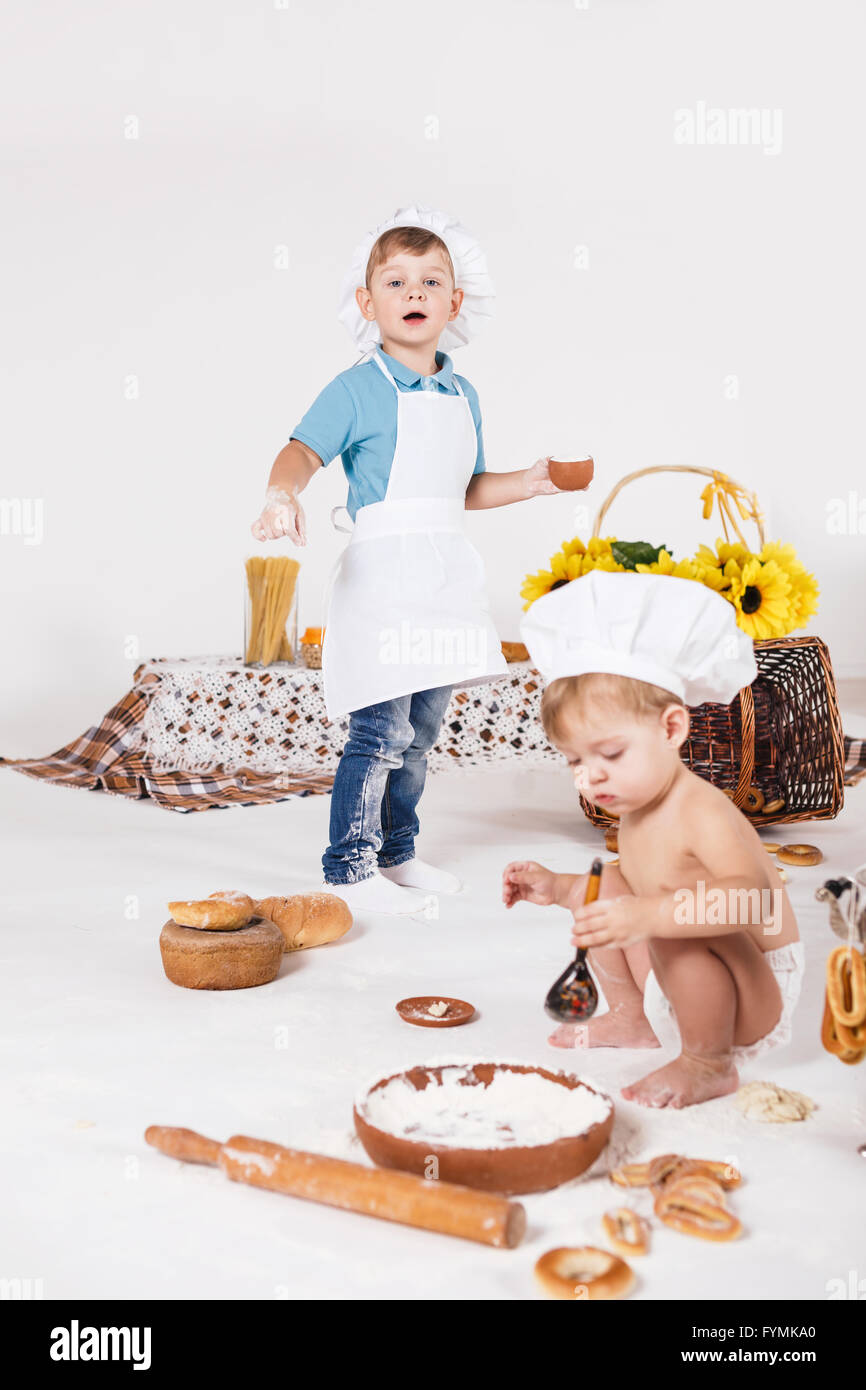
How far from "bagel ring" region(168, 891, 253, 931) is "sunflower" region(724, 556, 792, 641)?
72 centimetres

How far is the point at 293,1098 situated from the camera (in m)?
1.26

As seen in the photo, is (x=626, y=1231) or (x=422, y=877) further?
(x=422, y=877)

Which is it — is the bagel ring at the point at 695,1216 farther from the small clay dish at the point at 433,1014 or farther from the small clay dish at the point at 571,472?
the small clay dish at the point at 571,472

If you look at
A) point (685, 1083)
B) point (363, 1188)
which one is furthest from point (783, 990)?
point (363, 1188)

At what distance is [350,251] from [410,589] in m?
3.14

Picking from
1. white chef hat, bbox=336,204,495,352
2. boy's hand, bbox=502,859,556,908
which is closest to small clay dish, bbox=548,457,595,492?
white chef hat, bbox=336,204,495,352

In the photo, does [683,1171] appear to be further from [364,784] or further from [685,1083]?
[364,784]

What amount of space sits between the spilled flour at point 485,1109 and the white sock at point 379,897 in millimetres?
777

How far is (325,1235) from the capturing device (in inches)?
39.8

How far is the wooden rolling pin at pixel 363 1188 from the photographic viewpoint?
98cm
